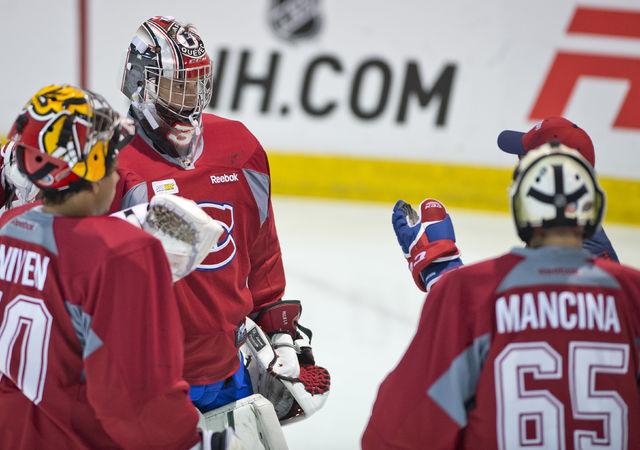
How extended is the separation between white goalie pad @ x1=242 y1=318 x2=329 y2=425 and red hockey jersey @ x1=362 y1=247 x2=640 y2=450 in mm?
829

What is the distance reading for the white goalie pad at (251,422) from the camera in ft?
7.07

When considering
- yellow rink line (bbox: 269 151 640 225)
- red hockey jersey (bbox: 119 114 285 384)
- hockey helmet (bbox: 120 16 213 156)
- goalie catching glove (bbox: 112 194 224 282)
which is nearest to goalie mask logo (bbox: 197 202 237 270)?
red hockey jersey (bbox: 119 114 285 384)

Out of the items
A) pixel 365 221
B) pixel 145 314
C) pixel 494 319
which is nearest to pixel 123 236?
pixel 145 314

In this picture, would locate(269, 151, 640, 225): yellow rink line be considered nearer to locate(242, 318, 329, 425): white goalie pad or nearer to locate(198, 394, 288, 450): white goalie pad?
locate(242, 318, 329, 425): white goalie pad

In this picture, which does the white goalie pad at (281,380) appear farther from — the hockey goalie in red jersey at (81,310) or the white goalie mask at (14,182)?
the hockey goalie in red jersey at (81,310)

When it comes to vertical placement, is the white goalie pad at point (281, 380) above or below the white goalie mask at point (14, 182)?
below

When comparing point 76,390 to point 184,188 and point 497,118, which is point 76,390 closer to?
point 184,188

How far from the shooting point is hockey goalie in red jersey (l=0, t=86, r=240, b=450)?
1505mm

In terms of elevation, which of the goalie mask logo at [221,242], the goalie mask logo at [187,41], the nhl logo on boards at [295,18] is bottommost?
the goalie mask logo at [221,242]

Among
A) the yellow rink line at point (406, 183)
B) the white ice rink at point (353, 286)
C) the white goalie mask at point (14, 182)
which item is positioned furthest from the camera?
the yellow rink line at point (406, 183)

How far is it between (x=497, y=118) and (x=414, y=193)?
58 centimetres

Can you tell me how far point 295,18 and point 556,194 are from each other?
435 cm

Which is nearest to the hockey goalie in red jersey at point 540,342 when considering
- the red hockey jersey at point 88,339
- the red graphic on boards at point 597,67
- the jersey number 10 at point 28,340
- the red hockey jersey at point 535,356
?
the red hockey jersey at point 535,356

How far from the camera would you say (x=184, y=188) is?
2.16m
